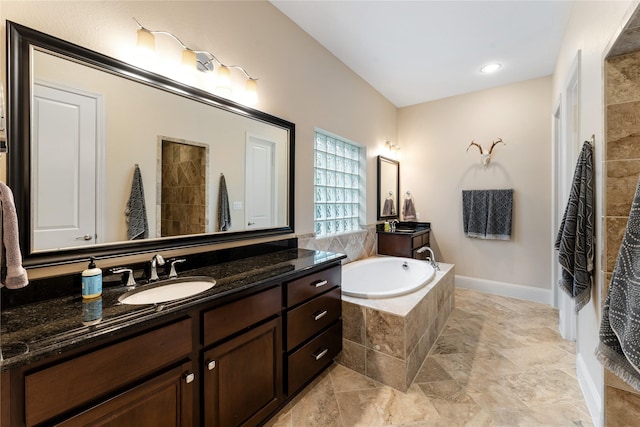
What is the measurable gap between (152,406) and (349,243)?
2347mm

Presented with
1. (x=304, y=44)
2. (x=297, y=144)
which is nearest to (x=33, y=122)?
(x=297, y=144)

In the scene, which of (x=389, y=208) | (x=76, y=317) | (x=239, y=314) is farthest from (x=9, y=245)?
(x=389, y=208)

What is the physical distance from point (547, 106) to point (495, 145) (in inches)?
25.7

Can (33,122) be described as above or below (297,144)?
below

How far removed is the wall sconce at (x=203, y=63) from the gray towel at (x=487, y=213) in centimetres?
315

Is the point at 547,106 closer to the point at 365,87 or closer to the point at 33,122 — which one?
the point at 365,87

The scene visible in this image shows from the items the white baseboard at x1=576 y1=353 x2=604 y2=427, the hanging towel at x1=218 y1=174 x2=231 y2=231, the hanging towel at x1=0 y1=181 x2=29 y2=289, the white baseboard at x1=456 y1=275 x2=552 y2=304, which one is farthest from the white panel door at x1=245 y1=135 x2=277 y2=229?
the white baseboard at x1=456 y1=275 x2=552 y2=304

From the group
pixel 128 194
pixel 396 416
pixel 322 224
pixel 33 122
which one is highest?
pixel 33 122

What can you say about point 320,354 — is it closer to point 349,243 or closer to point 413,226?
point 349,243

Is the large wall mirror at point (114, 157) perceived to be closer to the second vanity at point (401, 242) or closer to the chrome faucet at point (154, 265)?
the chrome faucet at point (154, 265)

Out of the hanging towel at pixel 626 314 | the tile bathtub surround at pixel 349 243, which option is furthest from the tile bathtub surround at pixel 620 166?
the tile bathtub surround at pixel 349 243

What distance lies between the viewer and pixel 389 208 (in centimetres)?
395

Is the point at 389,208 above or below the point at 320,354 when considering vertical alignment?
above

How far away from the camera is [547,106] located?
3.21 m
